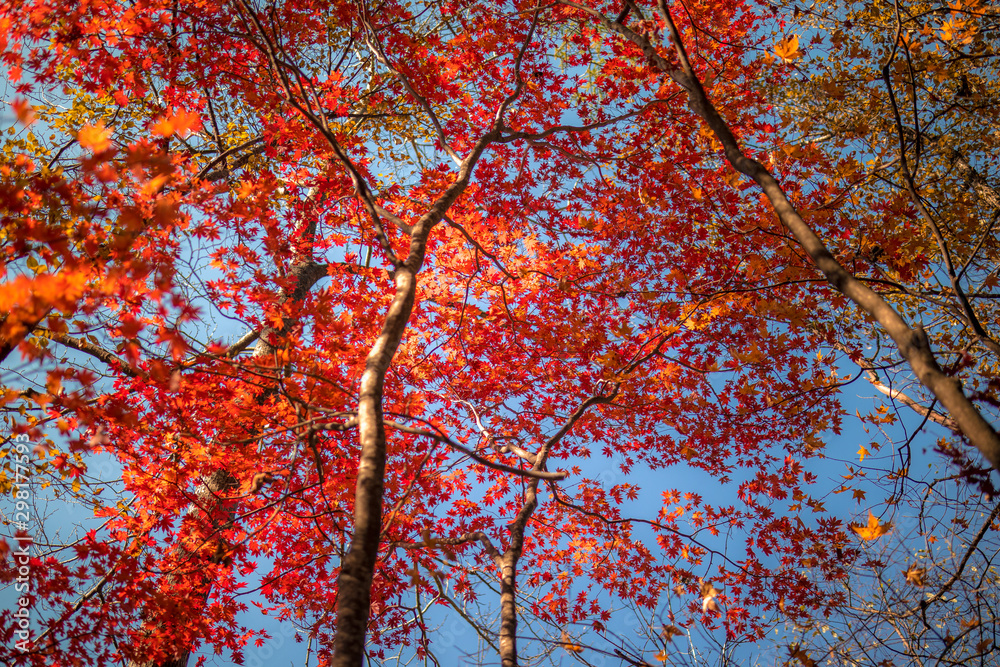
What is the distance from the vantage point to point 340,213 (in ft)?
22.1

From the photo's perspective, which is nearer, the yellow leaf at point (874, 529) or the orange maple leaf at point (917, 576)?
the yellow leaf at point (874, 529)

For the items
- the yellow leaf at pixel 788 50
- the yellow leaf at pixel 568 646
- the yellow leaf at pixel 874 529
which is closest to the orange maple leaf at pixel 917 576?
the yellow leaf at pixel 874 529

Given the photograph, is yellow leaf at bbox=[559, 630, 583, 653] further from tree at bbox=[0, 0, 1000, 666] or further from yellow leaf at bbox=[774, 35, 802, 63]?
yellow leaf at bbox=[774, 35, 802, 63]

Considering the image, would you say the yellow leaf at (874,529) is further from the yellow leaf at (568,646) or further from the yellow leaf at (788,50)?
the yellow leaf at (788,50)

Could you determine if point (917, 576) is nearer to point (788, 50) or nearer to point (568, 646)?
point (568, 646)

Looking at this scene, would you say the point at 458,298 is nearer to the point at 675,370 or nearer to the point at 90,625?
the point at 675,370

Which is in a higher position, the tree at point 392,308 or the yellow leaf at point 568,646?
the tree at point 392,308

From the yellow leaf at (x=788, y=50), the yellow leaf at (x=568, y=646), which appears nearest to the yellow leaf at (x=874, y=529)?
the yellow leaf at (x=568, y=646)

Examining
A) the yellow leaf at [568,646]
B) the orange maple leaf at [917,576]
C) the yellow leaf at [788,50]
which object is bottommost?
the yellow leaf at [568,646]

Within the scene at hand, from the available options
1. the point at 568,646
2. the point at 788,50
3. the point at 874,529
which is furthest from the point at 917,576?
the point at 788,50

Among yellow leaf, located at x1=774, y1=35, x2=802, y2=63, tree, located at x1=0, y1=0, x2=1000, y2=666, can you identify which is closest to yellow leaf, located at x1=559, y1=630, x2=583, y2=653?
tree, located at x1=0, y1=0, x2=1000, y2=666

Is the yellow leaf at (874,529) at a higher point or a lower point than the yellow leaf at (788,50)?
lower

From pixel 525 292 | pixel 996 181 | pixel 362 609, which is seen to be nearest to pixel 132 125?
pixel 525 292

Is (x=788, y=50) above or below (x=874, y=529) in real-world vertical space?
above
